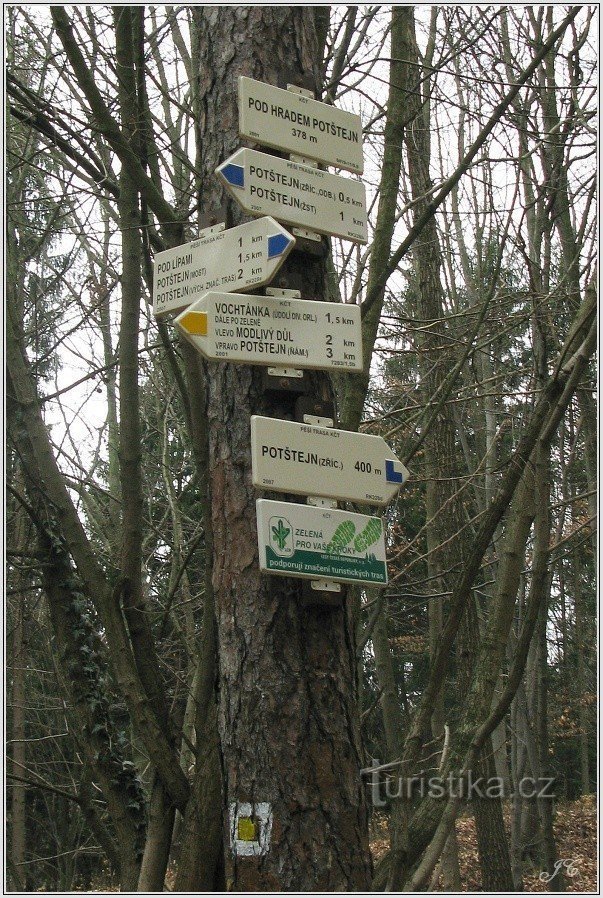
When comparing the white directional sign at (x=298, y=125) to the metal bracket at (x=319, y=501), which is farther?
the white directional sign at (x=298, y=125)

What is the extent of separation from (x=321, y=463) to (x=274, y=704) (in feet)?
1.98

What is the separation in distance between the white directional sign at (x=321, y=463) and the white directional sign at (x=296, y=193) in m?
0.60

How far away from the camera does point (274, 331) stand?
2.34 metres

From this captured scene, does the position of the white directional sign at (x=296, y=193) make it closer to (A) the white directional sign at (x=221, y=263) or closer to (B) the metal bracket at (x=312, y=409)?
(A) the white directional sign at (x=221, y=263)

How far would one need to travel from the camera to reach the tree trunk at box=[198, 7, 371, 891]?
6.70 feet

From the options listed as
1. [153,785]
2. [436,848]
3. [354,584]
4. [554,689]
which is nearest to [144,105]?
[354,584]

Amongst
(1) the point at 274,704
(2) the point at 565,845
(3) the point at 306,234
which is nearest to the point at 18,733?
(2) the point at 565,845

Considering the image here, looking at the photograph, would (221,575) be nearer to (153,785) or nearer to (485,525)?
(485,525)

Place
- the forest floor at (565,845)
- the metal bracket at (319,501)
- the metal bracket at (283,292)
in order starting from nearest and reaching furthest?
1. the metal bracket at (319,501)
2. the metal bracket at (283,292)
3. the forest floor at (565,845)

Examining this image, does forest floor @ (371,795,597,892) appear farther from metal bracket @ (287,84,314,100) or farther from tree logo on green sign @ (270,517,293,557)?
metal bracket @ (287,84,314,100)

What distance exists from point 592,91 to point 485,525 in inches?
140

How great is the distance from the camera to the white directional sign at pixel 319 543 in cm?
216

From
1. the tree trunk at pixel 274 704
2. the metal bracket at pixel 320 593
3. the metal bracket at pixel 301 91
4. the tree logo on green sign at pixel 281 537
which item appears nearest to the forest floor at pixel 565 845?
the tree trunk at pixel 274 704

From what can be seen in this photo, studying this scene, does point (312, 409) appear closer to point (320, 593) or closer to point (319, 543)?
point (319, 543)
